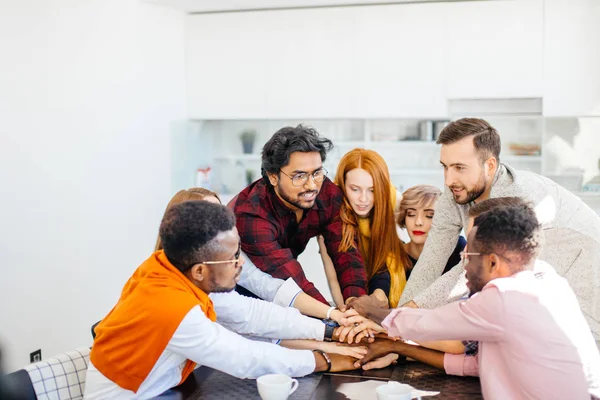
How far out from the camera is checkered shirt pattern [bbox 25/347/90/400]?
202 centimetres

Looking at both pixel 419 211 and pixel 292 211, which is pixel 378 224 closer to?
pixel 419 211

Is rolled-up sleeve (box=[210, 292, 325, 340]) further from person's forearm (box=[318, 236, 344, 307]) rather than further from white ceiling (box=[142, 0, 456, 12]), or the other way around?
white ceiling (box=[142, 0, 456, 12])

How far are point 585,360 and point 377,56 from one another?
13.5 ft

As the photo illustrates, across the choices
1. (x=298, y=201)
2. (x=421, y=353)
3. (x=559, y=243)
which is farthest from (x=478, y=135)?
(x=421, y=353)

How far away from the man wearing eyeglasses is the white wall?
68.0 inches

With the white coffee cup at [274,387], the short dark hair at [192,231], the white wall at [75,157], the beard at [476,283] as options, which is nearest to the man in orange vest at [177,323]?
the short dark hair at [192,231]

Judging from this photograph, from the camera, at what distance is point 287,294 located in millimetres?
2713

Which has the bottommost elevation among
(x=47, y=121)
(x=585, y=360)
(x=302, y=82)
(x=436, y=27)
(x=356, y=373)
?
(x=356, y=373)

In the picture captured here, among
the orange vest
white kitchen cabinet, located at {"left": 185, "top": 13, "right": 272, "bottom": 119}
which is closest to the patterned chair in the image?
the orange vest

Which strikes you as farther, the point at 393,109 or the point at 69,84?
the point at 393,109

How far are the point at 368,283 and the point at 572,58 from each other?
3100 millimetres

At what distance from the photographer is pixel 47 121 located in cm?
427

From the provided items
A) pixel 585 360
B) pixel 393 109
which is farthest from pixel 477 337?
pixel 393 109

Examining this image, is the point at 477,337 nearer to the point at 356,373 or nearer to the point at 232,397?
the point at 356,373
